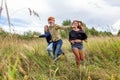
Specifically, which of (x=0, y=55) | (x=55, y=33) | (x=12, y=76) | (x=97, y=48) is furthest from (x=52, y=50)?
(x=12, y=76)

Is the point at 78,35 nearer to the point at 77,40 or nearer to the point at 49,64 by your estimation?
the point at 77,40

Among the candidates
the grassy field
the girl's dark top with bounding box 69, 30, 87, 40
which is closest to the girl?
the girl's dark top with bounding box 69, 30, 87, 40

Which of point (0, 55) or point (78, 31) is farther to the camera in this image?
point (78, 31)

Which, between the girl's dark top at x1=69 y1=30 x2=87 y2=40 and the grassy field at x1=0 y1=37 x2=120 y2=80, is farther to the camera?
the girl's dark top at x1=69 y1=30 x2=87 y2=40

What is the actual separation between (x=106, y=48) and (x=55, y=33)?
151cm

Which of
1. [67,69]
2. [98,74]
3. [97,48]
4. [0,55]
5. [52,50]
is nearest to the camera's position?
[0,55]

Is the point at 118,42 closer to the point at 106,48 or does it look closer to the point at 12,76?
the point at 106,48

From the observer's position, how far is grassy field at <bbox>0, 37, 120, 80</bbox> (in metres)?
3.52

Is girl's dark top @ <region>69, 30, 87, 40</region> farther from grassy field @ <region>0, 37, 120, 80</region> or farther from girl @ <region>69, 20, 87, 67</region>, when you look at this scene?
grassy field @ <region>0, 37, 120, 80</region>

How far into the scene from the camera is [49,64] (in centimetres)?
662

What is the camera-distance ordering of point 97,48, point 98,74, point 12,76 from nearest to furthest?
point 12,76 → point 98,74 → point 97,48

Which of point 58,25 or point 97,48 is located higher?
point 58,25

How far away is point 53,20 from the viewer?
9.91 metres

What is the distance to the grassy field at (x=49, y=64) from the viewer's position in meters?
3.52
